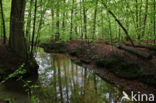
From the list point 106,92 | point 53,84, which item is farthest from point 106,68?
point 53,84

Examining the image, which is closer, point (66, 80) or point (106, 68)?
point (66, 80)

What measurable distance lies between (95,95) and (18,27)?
6.71 metres

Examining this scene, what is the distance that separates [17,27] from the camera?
292 inches

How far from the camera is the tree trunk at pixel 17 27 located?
733cm

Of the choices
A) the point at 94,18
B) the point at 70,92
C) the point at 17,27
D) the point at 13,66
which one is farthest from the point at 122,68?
the point at 94,18

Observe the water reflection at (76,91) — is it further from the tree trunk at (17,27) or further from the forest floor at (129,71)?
the tree trunk at (17,27)

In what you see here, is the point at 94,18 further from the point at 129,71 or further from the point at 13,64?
the point at 13,64

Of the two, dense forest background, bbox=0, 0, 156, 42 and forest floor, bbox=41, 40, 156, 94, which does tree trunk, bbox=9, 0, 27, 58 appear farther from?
forest floor, bbox=41, 40, 156, 94

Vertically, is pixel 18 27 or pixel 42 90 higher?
pixel 18 27

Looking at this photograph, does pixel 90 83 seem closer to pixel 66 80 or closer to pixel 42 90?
pixel 66 80

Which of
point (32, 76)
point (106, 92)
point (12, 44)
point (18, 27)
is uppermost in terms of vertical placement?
point (18, 27)

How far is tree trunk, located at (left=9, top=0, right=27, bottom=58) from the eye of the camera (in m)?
7.33

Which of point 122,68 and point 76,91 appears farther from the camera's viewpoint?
point 122,68

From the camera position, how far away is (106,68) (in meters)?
8.79
